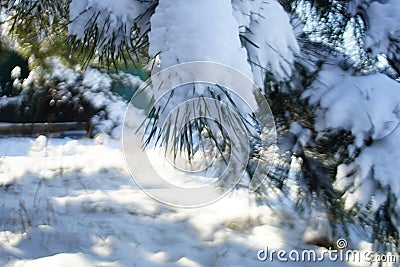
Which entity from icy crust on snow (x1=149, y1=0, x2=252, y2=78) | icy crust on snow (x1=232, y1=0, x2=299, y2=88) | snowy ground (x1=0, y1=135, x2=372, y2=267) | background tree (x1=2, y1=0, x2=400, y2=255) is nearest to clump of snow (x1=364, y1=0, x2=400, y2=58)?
background tree (x1=2, y1=0, x2=400, y2=255)

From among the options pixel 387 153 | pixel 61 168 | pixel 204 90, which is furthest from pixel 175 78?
pixel 61 168

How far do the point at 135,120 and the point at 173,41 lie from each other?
955 mm

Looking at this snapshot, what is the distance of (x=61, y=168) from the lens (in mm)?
3396

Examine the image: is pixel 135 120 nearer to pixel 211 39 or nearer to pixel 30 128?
pixel 211 39

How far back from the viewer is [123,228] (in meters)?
2.10
